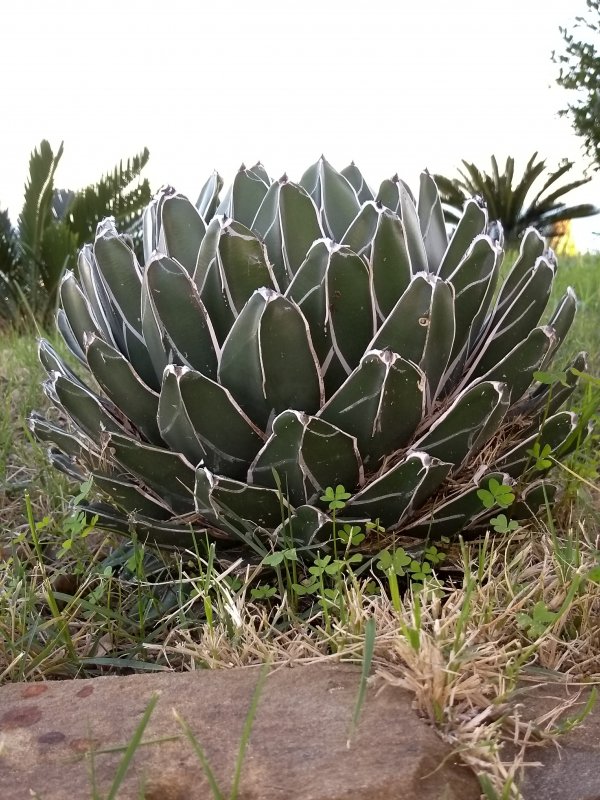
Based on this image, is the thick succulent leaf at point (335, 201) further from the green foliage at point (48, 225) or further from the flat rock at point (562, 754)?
the green foliage at point (48, 225)

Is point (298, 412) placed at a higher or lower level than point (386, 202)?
lower

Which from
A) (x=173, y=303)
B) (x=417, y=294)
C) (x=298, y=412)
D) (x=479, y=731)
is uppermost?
(x=173, y=303)

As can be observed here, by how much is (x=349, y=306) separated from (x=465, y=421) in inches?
11.3

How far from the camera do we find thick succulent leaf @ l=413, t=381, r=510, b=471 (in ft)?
4.26

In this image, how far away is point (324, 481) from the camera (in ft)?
4.31

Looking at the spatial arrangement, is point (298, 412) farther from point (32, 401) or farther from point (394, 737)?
point (32, 401)

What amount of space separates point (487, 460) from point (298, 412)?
0.46m

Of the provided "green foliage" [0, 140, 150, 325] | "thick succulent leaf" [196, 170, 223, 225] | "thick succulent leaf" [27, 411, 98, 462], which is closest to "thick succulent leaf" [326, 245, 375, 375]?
"thick succulent leaf" [196, 170, 223, 225]

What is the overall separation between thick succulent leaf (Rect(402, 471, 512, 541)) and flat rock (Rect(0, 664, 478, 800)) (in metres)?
0.38

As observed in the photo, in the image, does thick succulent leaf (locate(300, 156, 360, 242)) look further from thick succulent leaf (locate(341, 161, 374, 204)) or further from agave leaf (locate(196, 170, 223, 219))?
agave leaf (locate(196, 170, 223, 219))

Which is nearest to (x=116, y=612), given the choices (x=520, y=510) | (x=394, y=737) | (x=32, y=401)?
(x=394, y=737)

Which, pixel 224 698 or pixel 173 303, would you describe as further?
pixel 173 303

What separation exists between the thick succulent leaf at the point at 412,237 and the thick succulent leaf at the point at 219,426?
43cm

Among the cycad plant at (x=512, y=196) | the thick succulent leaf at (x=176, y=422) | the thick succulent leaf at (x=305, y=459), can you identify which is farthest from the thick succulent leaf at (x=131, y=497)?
the cycad plant at (x=512, y=196)
